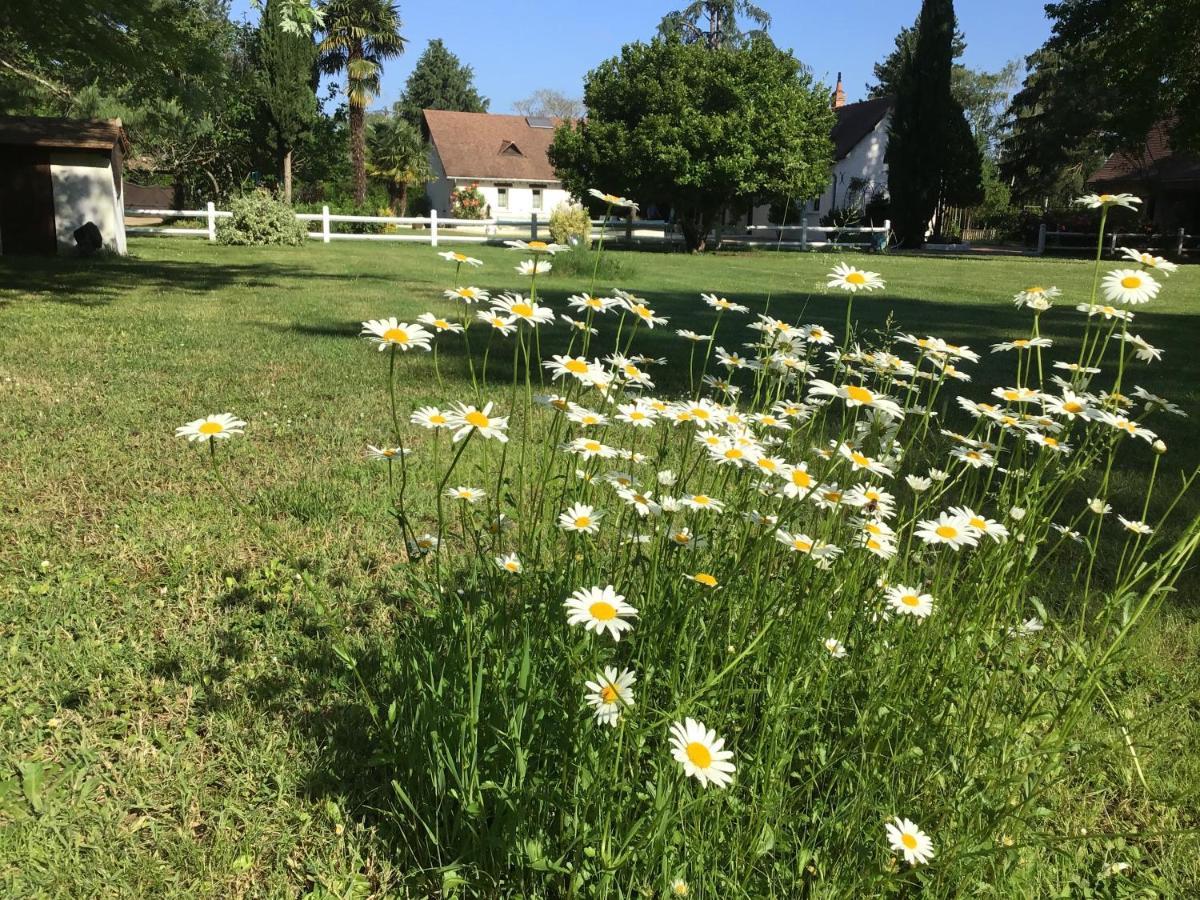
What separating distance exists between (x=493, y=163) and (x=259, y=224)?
33.0 metres

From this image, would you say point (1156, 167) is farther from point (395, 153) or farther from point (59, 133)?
point (59, 133)

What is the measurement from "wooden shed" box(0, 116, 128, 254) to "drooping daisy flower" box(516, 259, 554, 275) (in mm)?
16665

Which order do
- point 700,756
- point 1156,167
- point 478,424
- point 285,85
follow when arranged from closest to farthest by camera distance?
point 700,756, point 478,424, point 1156,167, point 285,85

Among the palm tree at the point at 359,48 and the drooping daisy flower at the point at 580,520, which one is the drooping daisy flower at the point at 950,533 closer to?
the drooping daisy flower at the point at 580,520

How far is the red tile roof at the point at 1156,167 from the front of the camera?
109ft

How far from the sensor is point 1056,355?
8.44 meters

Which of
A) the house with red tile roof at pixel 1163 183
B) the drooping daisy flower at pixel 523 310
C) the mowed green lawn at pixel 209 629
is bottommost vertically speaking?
the mowed green lawn at pixel 209 629

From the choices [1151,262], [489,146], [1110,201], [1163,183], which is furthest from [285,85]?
[1151,262]

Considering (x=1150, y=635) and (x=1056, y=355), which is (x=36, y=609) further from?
(x=1056, y=355)

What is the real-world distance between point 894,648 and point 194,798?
5.64 feet

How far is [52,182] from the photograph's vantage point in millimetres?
15664

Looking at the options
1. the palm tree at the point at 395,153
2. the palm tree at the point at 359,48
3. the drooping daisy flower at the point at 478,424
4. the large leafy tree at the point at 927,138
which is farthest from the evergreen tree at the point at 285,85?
the drooping daisy flower at the point at 478,424

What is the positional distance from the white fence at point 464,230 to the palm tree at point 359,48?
415 centimetres

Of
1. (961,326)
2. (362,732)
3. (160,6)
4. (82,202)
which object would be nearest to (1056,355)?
(961,326)
